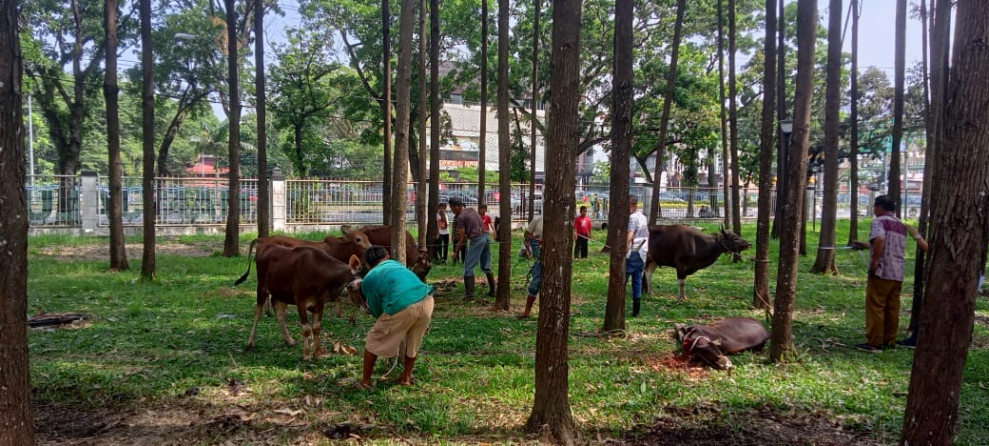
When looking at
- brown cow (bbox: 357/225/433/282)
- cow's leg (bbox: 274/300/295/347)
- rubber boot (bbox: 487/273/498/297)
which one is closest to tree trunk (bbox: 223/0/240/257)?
brown cow (bbox: 357/225/433/282)

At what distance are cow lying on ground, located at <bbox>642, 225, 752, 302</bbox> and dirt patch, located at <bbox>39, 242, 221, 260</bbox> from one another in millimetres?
13190

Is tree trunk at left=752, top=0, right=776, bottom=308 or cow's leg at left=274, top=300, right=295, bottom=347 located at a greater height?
tree trunk at left=752, top=0, right=776, bottom=308

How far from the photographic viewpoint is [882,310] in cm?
823

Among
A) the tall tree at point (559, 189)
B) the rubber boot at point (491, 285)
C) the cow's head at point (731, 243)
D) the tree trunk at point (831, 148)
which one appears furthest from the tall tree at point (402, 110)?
the tree trunk at point (831, 148)

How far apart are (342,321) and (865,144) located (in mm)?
29625

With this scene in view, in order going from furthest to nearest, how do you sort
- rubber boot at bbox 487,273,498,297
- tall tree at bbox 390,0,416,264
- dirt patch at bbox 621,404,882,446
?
Answer: rubber boot at bbox 487,273,498,297 → tall tree at bbox 390,0,416,264 → dirt patch at bbox 621,404,882,446

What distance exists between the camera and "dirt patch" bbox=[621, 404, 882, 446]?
5.31 m

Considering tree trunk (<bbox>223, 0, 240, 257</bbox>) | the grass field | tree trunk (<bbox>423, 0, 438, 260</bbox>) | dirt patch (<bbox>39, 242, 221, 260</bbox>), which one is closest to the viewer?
the grass field

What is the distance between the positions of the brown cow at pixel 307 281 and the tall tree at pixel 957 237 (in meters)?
5.40

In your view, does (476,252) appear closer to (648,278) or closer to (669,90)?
(648,278)

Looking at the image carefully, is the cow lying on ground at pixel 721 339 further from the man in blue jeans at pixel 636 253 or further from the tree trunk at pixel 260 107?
the tree trunk at pixel 260 107

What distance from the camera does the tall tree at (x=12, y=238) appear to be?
11.5 feet

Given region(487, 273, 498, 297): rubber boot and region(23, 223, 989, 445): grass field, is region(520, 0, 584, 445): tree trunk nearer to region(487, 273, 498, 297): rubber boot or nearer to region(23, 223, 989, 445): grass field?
region(23, 223, 989, 445): grass field

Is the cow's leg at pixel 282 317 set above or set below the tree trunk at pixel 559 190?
below
